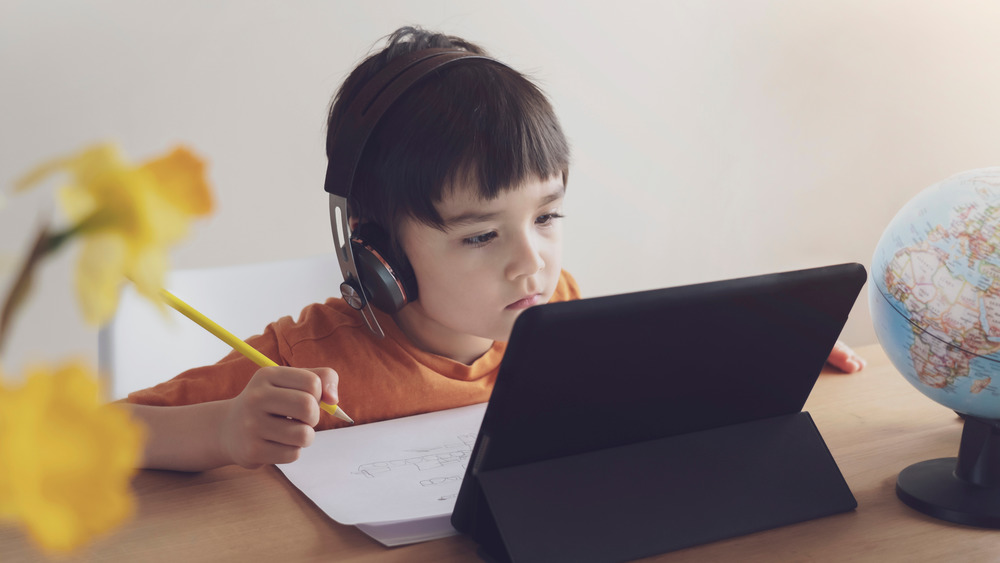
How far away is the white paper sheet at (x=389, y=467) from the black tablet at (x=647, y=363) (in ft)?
0.22

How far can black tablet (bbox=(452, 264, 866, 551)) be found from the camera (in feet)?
1.82

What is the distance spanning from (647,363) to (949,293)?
0.84 feet

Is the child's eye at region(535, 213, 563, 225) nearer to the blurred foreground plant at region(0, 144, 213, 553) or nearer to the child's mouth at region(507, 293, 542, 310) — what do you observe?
the child's mouth at region(507, 293, 542, 310)

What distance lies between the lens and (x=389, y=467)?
77 centimetres

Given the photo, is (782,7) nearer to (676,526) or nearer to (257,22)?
(257,22)

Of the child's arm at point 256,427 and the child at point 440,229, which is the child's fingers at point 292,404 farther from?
the child at point 440,229

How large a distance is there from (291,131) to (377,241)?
1.05m

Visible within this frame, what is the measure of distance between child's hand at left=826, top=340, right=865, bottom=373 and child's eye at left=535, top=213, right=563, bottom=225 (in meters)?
0.36

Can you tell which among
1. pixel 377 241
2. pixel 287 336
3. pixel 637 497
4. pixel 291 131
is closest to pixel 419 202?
pixel 377 241

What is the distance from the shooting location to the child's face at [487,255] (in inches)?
37.5

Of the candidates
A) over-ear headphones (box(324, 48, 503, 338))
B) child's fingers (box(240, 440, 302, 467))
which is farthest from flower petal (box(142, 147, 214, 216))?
over-ear headphones (box(324, 48, 503, 338))

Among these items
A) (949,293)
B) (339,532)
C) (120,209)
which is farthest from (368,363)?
(120,209)

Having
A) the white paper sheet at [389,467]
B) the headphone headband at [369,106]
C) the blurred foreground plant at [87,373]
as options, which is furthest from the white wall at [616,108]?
the blurred foreground plant at [87,373]

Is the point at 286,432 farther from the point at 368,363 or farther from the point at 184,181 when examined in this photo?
the point at 184,181
